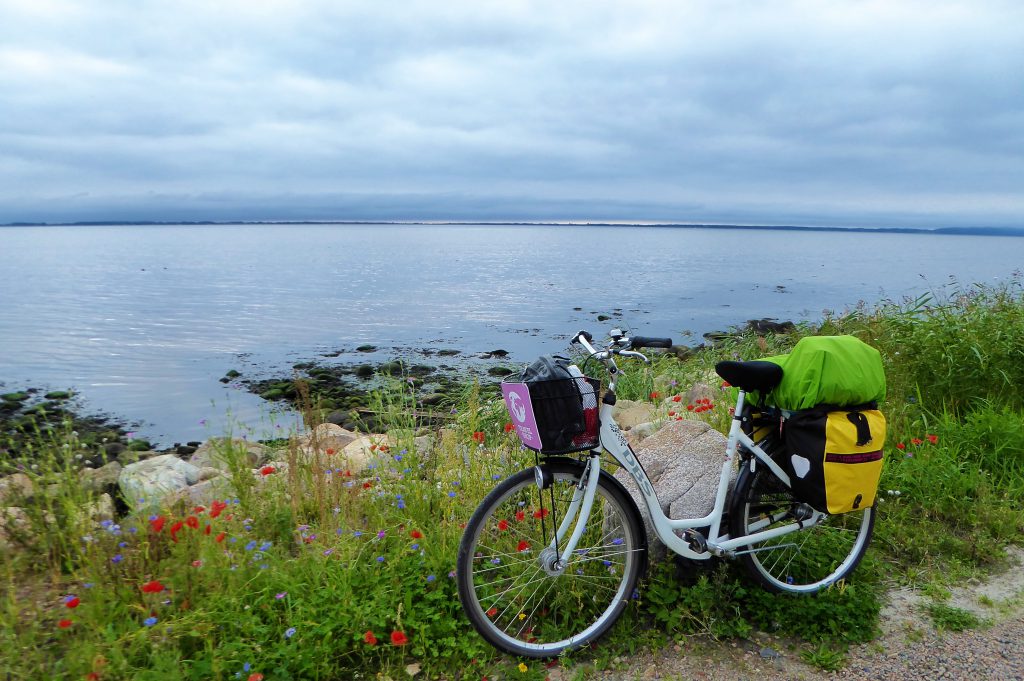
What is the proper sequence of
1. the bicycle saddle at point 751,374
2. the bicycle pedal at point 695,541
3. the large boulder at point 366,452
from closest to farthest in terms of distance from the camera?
the bicycle saddle at point 751,374
the bicycle pedal at point 695,541
the large boulder at point 366,452

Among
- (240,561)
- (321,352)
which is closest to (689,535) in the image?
(240,561)

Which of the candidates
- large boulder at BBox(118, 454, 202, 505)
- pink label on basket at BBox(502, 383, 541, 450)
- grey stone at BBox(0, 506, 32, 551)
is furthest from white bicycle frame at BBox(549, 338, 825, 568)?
large boulder at BBox(118, 454, 202, 505)

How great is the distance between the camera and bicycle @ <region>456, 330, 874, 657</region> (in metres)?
3.41

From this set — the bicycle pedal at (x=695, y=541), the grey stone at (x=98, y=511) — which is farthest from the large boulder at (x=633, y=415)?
the grey stone at (x=98, y=511)

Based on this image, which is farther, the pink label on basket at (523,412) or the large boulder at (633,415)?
the large boulder at (633,415)

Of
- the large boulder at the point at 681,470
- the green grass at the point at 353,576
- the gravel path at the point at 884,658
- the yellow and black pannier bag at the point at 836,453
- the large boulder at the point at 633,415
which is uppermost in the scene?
the yellow and black pannier bag at the point at 836,453

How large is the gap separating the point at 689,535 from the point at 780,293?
39.8 m

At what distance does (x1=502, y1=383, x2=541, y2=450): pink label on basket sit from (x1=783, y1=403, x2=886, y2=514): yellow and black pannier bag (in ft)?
A: 5.14

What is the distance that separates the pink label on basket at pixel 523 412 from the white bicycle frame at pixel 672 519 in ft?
1.39

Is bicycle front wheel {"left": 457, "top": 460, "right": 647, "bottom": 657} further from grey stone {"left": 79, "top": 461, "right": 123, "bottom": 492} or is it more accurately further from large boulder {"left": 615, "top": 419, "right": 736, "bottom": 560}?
grey stone {"left": 79, "top": 461, "right": 123, "bottom": 492}

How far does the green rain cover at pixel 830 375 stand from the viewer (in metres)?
3.58

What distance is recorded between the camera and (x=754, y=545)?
4.03 metres

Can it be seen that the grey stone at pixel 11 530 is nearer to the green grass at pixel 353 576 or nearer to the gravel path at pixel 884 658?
the green grass at pixel 353 576

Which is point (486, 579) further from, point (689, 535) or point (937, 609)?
point (937, 609)
